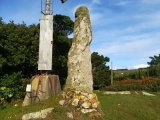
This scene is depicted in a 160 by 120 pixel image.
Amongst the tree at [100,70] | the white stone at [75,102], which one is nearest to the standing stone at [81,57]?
the white stone at [75,102]

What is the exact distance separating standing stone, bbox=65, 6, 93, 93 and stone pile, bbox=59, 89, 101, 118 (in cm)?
27

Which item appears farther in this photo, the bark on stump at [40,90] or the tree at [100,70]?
the tree at [100,70]

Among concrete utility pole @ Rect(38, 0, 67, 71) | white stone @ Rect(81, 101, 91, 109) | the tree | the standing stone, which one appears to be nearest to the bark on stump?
concrete utility pole @ Rect(38, 0, 67, 71)

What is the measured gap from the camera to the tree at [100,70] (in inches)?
1022

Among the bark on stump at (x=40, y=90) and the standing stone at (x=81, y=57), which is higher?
the standing stone at (x=81, y=57)

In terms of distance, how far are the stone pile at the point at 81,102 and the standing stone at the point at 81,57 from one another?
0.89 feet

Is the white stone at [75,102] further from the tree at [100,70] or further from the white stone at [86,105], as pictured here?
the tree at [100,70]

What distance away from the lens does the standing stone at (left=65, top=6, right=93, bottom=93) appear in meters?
9.47

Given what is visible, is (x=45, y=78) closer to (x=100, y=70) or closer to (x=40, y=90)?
(x=40, y=90)

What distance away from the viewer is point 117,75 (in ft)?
96.8

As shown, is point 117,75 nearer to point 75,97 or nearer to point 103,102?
point 103,102

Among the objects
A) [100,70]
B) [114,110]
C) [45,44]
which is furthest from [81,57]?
[100,70]

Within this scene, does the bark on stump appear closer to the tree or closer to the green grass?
the green grass

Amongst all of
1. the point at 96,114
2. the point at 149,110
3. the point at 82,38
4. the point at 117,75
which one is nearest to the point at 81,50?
the point at 82,38
